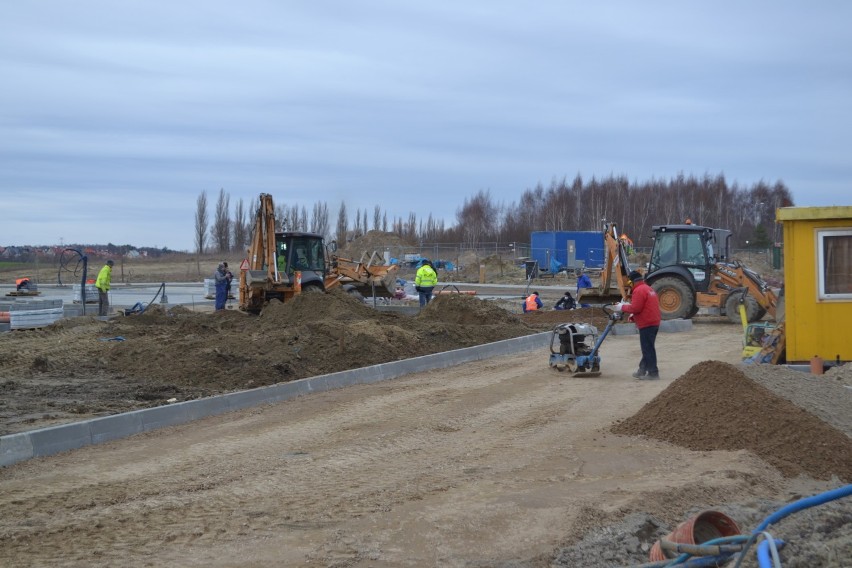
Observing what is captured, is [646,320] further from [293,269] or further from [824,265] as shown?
[293,269]

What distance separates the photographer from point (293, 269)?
88.0ft

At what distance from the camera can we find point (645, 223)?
8125 centimetres

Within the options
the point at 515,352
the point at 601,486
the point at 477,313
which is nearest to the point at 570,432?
the point at 601,486

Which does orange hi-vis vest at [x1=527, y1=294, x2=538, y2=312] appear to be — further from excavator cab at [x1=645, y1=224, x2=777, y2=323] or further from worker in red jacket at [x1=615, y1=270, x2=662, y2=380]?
worker in red jacket at [x1=615, y1=270, x2=662, y2=380]

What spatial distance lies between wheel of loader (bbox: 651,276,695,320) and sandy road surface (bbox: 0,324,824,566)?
506 inches

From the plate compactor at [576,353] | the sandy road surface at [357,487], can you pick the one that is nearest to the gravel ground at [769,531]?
the sandy road surface at [357,487]

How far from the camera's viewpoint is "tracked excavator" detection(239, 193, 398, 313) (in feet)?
79.7

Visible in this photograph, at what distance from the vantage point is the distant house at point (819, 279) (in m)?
12.3

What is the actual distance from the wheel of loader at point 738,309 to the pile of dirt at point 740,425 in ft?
44.9

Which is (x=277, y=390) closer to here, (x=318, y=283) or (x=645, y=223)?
(x=318, y=283)

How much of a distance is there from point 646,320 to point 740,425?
16.7ft

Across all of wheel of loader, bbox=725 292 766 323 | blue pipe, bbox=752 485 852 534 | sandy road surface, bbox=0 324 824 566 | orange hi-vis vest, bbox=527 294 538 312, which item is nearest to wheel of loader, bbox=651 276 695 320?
wheel of loader, bbox=725 292 766 323

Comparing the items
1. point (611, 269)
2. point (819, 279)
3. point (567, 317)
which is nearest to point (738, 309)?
point (611, 269)

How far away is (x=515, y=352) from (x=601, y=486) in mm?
11280
